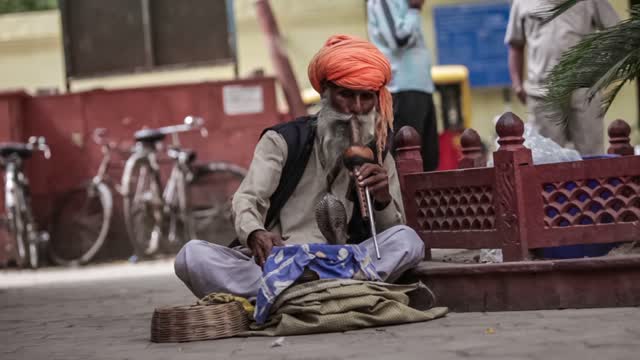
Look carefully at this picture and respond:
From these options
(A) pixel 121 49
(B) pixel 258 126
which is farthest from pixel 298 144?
(A) pixel 121 49

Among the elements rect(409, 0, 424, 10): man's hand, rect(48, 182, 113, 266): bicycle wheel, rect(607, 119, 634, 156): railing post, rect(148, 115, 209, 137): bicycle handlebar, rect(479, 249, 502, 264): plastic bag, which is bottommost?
rect(48, 182, 113, 266): bicycle wheel

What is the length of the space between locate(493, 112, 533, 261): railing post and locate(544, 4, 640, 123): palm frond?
0.41 meters

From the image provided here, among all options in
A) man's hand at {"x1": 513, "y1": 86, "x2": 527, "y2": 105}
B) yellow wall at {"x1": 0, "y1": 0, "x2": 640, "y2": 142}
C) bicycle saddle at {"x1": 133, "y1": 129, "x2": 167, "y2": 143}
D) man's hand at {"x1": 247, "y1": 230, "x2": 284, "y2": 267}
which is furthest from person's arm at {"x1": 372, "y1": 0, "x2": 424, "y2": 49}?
yellow wall at {"x1": 0, "y1": 0, "x2": 640, "y2": 142}

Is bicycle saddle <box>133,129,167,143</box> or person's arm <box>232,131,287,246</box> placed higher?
person's arm <box>232,131,287,246</box>

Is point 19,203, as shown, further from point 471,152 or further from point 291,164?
point 291,164

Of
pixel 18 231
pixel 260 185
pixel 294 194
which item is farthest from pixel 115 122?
pixel 260 185

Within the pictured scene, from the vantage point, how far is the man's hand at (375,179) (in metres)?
5.85

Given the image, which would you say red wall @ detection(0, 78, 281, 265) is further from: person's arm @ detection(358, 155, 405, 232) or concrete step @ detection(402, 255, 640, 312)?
concrete step @ detection(402, 255, 640, 312)

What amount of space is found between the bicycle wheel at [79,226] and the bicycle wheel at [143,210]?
278 mm

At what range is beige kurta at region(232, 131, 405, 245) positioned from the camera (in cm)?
602

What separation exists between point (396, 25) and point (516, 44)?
81cm

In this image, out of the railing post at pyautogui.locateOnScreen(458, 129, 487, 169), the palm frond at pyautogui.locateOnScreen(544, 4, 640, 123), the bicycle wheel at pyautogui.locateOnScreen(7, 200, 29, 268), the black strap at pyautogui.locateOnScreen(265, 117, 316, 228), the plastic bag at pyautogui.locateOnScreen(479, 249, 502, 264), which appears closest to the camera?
the black strap at pyautogui.locateOnScreen(265, 117, 316, 228)

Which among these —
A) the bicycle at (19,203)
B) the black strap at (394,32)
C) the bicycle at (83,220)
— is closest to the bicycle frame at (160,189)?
the bicycle at (83,220)

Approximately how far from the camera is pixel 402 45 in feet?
28.2
